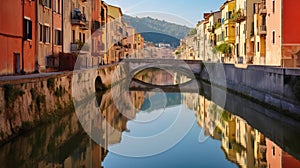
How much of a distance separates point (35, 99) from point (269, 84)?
43.2 feet

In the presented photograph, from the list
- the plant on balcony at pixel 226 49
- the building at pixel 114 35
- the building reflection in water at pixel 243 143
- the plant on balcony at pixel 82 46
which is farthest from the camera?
the building at pixel 114 35

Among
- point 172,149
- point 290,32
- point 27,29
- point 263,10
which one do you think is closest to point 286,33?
point 290,32

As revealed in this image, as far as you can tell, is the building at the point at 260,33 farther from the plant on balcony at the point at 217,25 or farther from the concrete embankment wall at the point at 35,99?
the plant on balcony at the point at 217,25

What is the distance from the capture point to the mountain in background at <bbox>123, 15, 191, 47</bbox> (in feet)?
443

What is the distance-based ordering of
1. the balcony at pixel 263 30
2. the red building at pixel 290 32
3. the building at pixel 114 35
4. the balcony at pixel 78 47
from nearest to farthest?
the red building at pixel 290 32 → the balcony at pixel 78 47 → the balcony at pixel 263 30 → the building at pixel 114 35

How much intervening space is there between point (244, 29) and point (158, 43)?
92.2 m

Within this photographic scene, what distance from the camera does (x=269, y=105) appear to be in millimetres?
22422

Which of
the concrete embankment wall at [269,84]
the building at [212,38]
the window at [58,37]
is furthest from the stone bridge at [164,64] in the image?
the window at [58,37]

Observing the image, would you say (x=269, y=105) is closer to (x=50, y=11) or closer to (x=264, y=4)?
(x=50, y=11)

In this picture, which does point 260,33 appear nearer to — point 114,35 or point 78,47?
point 78,47

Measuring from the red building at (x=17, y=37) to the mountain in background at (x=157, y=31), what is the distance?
96.3 metres

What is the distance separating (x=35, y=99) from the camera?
1609 centimetres

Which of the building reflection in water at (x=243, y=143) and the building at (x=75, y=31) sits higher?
the building at (x=75, y=31)

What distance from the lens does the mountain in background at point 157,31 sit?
443 feet
